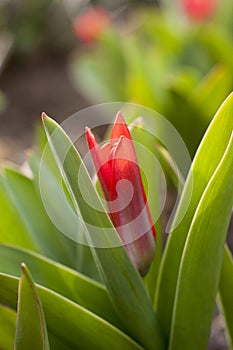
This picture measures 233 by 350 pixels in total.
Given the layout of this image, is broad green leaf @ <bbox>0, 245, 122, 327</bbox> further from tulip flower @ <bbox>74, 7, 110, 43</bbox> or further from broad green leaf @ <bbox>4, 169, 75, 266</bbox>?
tulip flower @ <bbox>74, 7, 110, 43</bbox>

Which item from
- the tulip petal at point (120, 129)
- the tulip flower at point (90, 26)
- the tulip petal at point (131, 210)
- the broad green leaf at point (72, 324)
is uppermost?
the tulip flower at point (90, 26)

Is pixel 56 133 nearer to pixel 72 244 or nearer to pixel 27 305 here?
pixel 27 305

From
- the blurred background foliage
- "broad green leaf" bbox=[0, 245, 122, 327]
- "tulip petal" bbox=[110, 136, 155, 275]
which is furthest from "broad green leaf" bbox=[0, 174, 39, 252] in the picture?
the blurred background foliage

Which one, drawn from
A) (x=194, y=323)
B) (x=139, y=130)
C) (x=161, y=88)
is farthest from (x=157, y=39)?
(x=194, y=323)

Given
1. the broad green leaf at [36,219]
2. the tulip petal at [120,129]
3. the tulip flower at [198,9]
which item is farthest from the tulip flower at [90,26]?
the tulip petal at [120,129]

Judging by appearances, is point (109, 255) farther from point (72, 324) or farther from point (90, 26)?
point (90, 26)

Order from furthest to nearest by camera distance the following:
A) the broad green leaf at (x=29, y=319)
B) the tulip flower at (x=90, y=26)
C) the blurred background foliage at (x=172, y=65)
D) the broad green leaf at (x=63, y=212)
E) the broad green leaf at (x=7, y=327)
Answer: the tulip flower at (x=90, y=26) < the blurred background foliage at (x=172, y=65) < the broad green leaf at (x=63, y=212) < the broad green leaf at (x=7, y=327) < the broad green leaf at (x=29, y=319)

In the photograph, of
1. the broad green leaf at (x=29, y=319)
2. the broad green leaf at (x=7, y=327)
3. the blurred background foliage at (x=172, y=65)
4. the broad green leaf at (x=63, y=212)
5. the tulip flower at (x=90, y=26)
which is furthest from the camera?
the tulip flower at (x=90, y=26)

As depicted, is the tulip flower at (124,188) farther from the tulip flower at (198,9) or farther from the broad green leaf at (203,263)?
the tulip flower at (198,9)
